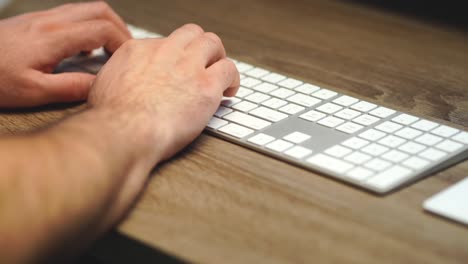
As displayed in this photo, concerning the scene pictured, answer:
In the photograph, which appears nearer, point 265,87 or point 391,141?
point 391,141

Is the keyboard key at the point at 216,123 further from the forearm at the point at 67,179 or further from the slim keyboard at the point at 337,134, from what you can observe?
the forearm at the point at 67,179

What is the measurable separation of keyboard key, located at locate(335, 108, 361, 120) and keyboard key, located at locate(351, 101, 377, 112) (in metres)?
0.01

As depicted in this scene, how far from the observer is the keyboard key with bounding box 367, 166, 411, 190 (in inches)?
27.5

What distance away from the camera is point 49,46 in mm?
932

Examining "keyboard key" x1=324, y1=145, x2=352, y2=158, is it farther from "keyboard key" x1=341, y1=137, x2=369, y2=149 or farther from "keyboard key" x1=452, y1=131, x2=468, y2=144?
"keyboard key" x1=452, y1=131, x2=468, y2=144

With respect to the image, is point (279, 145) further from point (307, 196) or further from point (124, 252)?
point (124, 252)

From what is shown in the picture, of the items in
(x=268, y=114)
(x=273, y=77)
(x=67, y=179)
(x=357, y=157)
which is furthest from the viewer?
(x=273, y=77)

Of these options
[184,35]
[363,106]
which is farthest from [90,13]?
[363,106]

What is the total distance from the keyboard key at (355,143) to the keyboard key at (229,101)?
16 cm

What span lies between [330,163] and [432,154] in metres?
0.11

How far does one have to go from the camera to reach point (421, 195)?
0.70 m

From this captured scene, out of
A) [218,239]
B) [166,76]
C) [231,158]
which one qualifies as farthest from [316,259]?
[166,76]

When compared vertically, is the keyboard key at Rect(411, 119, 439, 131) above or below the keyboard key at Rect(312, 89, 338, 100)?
above

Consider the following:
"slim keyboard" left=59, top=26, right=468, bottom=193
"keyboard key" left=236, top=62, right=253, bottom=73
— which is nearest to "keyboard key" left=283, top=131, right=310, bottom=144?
"slim keyboard" left=59, top=26, right=468, bottom=193
